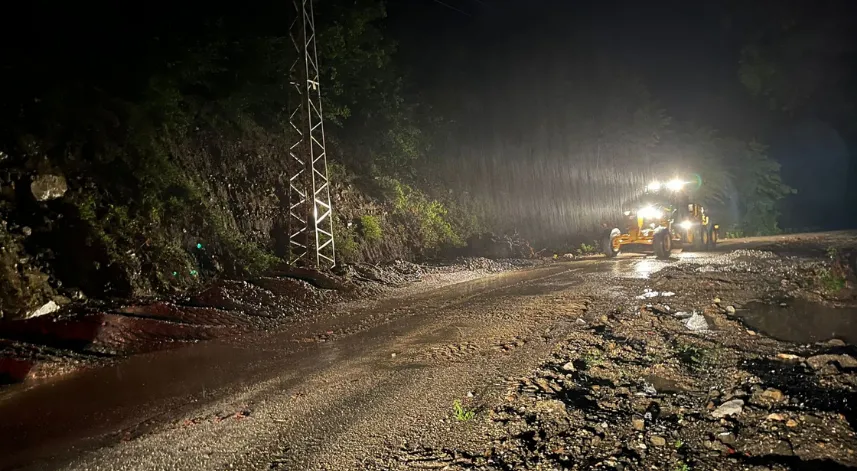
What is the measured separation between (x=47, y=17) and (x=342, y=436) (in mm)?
15014

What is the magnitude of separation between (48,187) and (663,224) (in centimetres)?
1969

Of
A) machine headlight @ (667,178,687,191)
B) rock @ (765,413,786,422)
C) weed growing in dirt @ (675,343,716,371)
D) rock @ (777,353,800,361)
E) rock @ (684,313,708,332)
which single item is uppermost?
machine headlight @ (667,178,687,191)

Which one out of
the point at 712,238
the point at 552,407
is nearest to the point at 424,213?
the point at 712,238

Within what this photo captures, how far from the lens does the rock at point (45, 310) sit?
908cm

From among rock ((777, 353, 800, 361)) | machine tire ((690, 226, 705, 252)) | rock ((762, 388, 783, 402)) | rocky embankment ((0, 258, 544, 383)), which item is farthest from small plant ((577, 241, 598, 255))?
rock ((762, 388, 783, 402))

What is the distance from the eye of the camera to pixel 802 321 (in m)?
9.01

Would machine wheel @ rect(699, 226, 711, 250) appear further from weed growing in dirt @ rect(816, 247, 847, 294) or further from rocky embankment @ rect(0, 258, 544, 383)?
rocky embankment @ rect(0, 258, 544, 383)

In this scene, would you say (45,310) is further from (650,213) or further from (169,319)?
(650,213)

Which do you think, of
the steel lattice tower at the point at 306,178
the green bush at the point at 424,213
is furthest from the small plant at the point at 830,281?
the green bush at the point at 424,213

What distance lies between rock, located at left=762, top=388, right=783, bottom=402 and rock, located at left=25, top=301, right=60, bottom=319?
11.3 meters

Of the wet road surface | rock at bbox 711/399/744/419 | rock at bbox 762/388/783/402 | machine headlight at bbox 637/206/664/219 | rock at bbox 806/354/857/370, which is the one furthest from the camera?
machine headlight at bbox 637/206/664/219

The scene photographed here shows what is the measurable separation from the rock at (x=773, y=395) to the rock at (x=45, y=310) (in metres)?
11.3

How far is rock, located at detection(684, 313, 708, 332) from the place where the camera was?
27.2ft

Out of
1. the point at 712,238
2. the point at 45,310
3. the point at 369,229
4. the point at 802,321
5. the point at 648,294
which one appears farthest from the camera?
the point at 712,238
